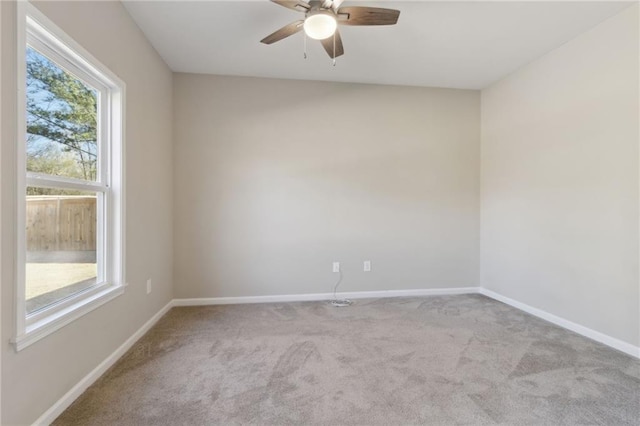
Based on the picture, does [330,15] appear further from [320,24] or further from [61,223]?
[61,223]

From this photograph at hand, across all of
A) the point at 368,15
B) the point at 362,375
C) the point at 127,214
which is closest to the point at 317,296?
the point at 362,375

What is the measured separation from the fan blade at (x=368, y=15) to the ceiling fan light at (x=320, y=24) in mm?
123

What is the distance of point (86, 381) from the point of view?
1781 millimetres

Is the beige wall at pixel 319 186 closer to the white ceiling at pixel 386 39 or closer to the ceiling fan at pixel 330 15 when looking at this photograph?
the white ceiling at pixel 386 39

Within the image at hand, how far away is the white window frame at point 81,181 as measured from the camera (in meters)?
1.31

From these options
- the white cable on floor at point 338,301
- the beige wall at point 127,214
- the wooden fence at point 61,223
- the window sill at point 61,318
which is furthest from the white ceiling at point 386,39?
the white cable on floor at point 338,301

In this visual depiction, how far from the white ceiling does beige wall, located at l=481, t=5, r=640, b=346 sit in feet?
0.86

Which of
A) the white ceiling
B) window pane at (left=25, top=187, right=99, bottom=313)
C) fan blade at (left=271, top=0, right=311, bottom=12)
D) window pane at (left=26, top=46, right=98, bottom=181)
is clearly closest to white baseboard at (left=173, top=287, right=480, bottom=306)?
window pane at (left=25, top=187, right=99, bottom=313)

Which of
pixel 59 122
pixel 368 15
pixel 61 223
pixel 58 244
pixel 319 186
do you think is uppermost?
pixel 368 15

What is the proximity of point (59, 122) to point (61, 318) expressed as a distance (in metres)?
1.11

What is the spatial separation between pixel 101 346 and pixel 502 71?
4.52 m

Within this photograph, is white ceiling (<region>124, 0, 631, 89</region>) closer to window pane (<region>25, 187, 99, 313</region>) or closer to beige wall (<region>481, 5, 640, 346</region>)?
beige wall (<region>481, 5, 640, 346</region>)

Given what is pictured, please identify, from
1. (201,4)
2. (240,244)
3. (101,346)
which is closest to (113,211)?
(101,346)

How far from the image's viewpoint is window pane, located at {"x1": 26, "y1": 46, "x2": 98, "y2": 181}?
152 cm
